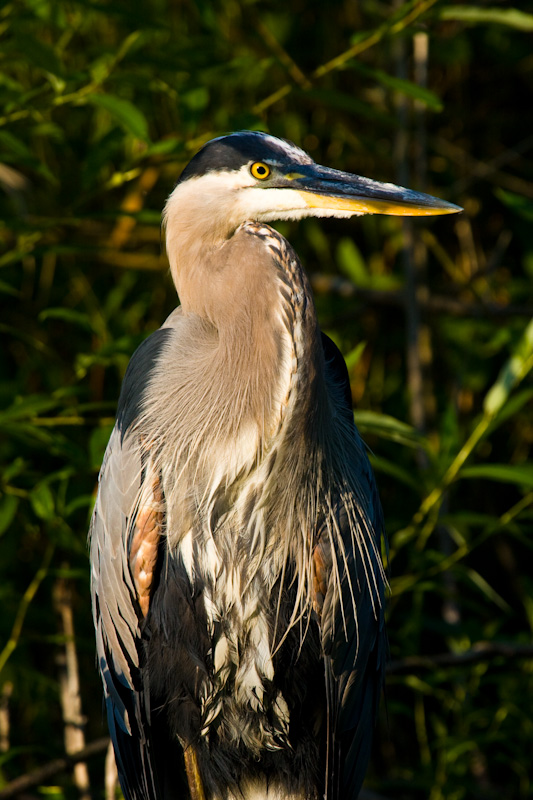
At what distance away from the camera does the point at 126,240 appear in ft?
11.1

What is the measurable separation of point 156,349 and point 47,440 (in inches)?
13.8

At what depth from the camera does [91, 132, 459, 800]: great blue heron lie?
1902 millimetres

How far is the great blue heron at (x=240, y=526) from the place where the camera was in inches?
74.9

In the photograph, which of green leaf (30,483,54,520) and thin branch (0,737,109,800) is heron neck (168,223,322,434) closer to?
green leaf (30,483,54,520)

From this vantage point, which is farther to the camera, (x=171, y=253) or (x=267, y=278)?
(x=171, y=253)

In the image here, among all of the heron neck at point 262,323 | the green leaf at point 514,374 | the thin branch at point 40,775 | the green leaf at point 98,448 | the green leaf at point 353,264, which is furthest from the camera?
the green leaf at point 353,264

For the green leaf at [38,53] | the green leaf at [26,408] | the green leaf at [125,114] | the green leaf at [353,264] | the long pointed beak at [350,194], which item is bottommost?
the green leaf at [26,408]

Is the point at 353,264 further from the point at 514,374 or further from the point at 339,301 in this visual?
the point at 514,374

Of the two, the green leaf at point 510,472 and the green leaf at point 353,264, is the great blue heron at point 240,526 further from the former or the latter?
the green leaf at point 353,264

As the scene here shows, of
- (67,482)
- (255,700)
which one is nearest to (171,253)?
(67,482)

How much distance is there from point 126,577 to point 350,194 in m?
0.99

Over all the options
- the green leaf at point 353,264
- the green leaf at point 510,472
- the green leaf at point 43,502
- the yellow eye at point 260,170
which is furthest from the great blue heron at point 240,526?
the green leaf at point 353,264

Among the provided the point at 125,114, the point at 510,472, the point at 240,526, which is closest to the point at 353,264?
the point at 510,472

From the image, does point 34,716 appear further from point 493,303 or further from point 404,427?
point 493,303
